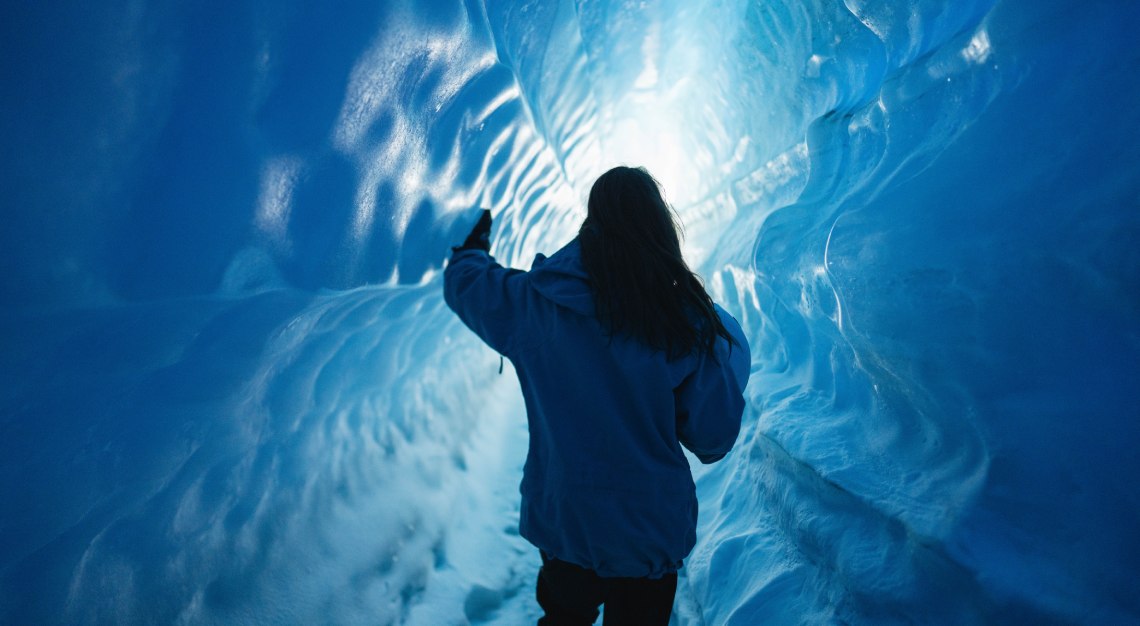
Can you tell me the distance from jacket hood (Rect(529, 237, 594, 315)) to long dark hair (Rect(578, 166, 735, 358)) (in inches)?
A: 0.7

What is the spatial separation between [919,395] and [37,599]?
2.50m

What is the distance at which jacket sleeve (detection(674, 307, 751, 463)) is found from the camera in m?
1.17

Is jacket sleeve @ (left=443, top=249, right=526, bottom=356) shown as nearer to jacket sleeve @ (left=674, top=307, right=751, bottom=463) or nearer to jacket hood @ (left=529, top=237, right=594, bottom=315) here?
jacket hood @ (left=529, top=237, right=594, bottom=315)

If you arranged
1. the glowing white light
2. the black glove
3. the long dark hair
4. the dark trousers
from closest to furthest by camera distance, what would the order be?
the long dark hair, the dark trousers, the black glove, the glowing white light

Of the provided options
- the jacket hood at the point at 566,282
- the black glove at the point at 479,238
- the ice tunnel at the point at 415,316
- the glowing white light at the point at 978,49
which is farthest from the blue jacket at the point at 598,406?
the glowing white light at the point at 978,49

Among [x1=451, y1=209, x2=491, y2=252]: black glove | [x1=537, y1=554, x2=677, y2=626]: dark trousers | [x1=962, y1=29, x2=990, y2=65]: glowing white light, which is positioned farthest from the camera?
[x1=962, y1=29, x2=990, y2=65]: glowing white light

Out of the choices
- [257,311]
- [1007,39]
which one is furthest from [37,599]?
[1007,39]

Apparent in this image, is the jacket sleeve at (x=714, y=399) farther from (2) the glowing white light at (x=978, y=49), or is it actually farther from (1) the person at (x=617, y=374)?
(2) the glowing white light at (x=978, y=49)

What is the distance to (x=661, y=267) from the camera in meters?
1.14

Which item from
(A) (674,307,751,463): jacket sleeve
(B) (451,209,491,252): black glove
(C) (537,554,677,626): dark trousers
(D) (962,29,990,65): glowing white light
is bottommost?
(C) (537,554,677,626): dark trousers

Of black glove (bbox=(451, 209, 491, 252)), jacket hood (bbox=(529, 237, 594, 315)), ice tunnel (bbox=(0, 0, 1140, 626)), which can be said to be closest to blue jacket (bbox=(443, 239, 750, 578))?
jacket hood (bbox=(529, 237, 594, 315))

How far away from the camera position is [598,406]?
112 centimetres

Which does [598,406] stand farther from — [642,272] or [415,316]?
[415,316]

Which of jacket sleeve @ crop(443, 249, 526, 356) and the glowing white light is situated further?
the glowing white light
